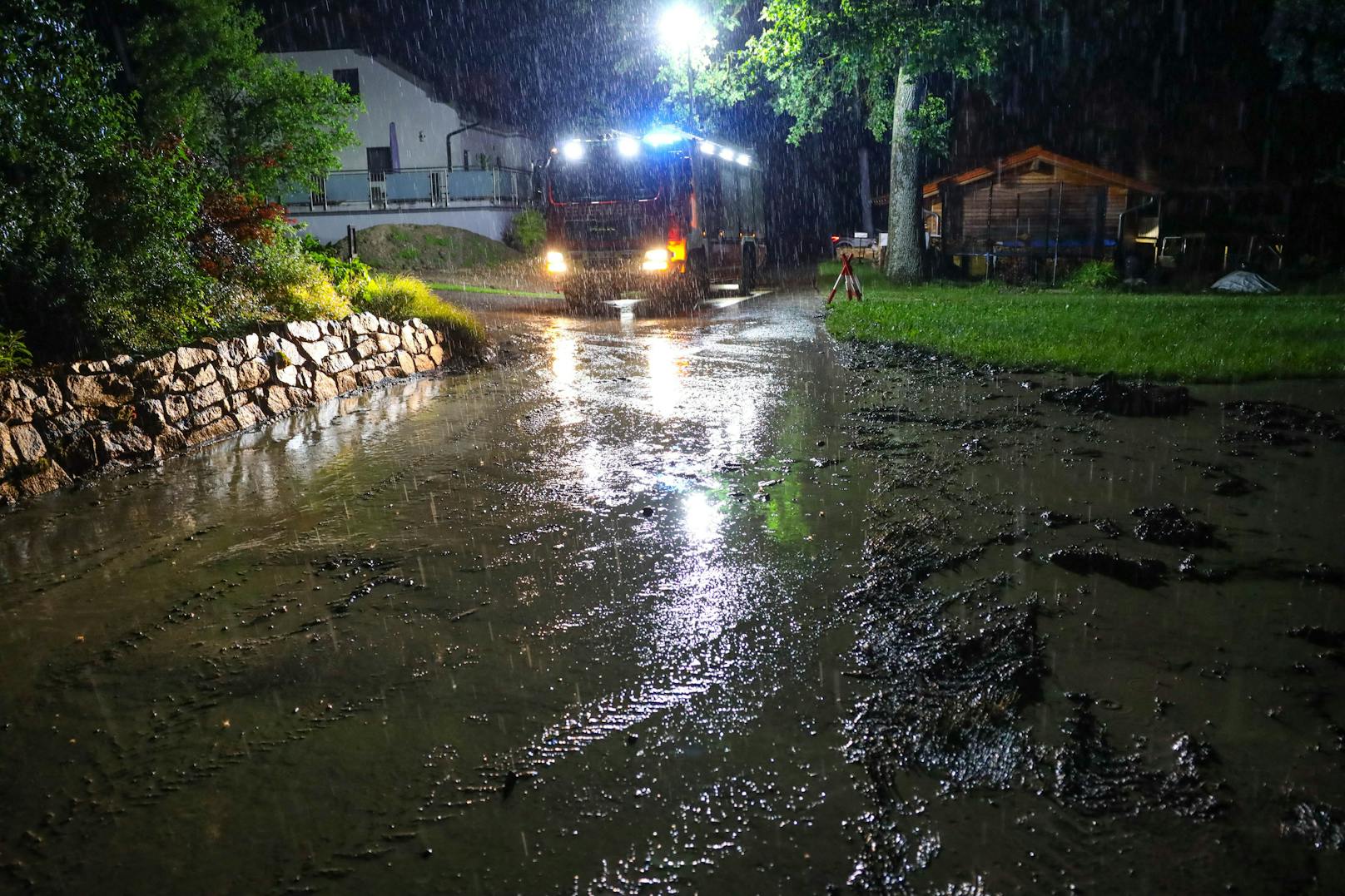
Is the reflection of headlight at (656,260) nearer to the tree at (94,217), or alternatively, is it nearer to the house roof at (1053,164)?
the tree at (94,217)

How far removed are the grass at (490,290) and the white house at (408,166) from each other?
33.4 ft

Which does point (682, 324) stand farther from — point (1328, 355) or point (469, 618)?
point (469, 618)

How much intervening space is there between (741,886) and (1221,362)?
9.66 metres

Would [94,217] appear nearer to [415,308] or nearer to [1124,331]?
[415,308]

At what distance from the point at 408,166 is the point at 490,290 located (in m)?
17.9

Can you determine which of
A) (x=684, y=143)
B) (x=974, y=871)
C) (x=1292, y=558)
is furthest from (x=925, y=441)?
(x=684, y=143)

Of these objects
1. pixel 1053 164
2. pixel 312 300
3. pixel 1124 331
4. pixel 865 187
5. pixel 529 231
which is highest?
pixel 865 187

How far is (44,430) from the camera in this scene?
685cm

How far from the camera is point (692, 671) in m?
3.94

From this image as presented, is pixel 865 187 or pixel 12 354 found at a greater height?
pixel 865 187

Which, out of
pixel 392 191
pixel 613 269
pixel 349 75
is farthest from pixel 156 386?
pixel 349 75

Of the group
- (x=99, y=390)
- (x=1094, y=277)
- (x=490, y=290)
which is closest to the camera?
(x=99, y=390)

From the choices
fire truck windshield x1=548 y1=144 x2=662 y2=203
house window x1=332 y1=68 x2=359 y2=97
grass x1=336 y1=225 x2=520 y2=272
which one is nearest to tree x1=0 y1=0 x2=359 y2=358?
fire truck windshield x1=548 y1=144 x2=662 y2=203

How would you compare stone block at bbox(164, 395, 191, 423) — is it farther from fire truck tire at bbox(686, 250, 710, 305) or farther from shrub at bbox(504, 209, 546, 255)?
shrub at bbox(504, 209, 546, 255)
